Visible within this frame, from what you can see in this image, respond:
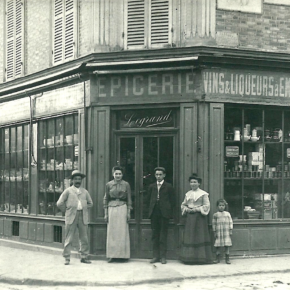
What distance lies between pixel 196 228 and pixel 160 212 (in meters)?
0.76

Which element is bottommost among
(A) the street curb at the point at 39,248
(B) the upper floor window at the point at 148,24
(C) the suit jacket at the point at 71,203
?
(A) the street curb at the point at 39,248

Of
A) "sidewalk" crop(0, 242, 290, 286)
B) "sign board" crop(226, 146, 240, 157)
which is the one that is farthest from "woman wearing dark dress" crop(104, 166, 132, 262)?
"sign board" crop(226, 146, 240, 157)

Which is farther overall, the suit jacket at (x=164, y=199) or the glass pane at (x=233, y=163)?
the glass pane at (x=233, y=163)

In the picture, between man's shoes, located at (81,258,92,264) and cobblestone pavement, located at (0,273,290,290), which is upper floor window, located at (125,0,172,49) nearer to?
man's shoes, located at (81,258,92,264)

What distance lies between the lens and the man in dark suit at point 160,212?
11000mm

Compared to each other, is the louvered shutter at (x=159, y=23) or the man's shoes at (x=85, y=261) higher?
the louvered shutter at (x=159, y=23)

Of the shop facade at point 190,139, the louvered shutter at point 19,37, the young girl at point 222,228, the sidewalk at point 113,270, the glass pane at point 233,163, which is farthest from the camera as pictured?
the louvered shutter at point 19,37

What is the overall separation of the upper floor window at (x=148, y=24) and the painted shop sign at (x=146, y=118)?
53.3 inches

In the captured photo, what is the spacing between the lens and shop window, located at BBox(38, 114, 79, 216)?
41.3 feet

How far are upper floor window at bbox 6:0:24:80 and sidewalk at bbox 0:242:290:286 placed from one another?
17.0 feet

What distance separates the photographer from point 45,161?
44.1 ft

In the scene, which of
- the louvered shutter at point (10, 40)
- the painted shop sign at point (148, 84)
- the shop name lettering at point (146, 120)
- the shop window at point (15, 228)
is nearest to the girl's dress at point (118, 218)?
the shop name lettering at point (146, 120)

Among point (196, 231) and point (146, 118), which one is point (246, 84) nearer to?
point (146, 118)

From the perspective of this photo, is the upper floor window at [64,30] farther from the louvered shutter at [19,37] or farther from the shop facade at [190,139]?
the louvered shutter at [19,37]
